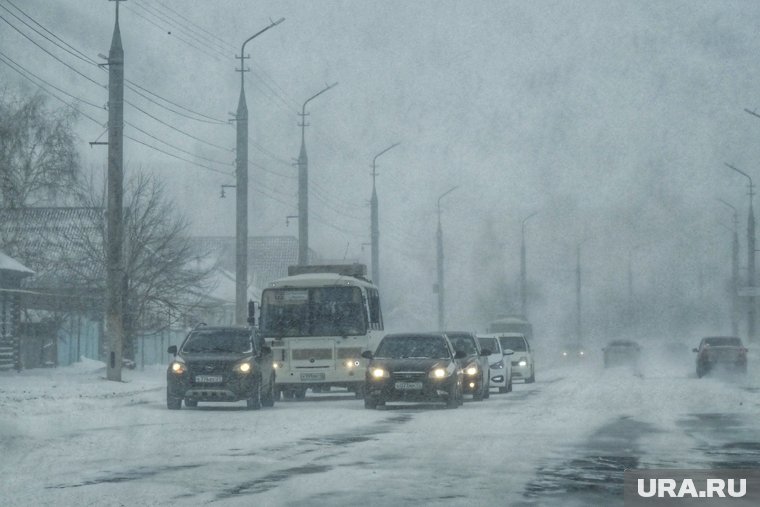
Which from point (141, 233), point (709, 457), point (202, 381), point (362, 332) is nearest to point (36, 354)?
point (141, 233)

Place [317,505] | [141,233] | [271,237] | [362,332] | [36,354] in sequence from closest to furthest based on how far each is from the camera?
[317,505], [362,332], [141,233], [36,354], [271,237]

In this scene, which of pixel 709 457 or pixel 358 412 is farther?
pixel 358 412

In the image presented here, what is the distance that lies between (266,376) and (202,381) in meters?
2.13

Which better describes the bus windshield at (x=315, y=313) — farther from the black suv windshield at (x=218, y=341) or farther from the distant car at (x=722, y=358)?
the distant car at (x=722, y=358)

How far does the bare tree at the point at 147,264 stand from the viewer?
50250 millimetres

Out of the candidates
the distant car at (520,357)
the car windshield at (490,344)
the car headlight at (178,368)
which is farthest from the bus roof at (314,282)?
the distant car at (520,357)

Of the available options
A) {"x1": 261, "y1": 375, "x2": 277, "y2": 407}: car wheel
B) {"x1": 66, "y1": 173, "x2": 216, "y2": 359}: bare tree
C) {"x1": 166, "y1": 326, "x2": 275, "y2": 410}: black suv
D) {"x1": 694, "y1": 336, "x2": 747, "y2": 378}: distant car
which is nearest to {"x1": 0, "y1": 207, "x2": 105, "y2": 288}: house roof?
{"x1": 66, "y1": 173, "x2": 216, "y2": 359}: bare tree

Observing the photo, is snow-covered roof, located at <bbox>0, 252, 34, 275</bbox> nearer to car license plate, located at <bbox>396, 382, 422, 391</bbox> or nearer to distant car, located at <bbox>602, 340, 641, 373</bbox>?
car license plate, located at <bbox>396, 382, 422, 391</bbox>

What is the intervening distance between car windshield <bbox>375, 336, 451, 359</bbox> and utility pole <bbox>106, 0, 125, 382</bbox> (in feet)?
31.4

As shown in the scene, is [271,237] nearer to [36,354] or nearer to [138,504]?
[36,354]

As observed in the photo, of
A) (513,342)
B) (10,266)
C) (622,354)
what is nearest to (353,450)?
(513,342)

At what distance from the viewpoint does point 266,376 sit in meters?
31.1

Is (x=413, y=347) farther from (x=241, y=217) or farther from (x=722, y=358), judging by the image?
(x=722, y=358)

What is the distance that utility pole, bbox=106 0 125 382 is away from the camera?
119 ft
